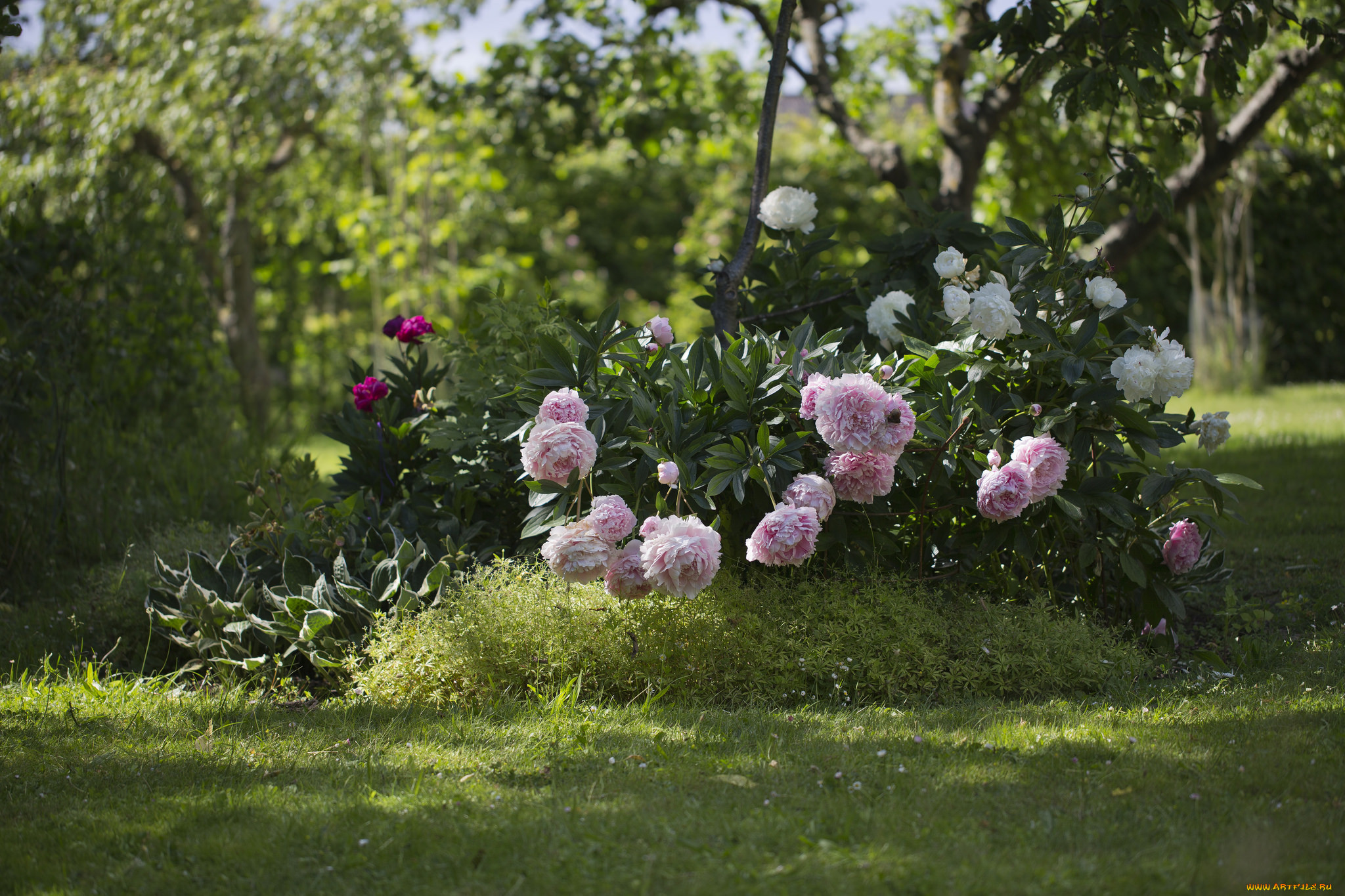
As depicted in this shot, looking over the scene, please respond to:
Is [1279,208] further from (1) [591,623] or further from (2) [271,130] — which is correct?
(1) [591,623]

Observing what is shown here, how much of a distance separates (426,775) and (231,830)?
0.41 m

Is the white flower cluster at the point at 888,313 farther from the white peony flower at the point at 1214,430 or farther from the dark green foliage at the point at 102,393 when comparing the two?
the dark green foliage at the point at 102,393

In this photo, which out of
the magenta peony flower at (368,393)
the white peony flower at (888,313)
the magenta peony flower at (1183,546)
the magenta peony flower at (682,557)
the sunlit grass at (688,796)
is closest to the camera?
the sunlit grass at (688,796)

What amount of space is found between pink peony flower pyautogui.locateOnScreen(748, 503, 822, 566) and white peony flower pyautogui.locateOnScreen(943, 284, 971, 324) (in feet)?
2.55

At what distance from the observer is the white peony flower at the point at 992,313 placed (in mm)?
2623

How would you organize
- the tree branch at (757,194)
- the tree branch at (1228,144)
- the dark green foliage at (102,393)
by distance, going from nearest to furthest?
1. the tree branch at (757,194)
2. the dark green foliage at (102,393)
3. the tree branch at (1228,144)

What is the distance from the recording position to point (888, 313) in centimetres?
332

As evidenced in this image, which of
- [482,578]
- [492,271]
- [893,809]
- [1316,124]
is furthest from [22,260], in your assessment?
[1316,124]

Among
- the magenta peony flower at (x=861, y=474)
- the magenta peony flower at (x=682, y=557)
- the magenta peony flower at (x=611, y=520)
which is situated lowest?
Answer: the magenta peony flower at (x=682, y=557)

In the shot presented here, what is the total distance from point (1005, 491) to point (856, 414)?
0.48m

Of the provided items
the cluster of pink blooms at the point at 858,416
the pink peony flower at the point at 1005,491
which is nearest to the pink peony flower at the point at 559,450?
the cluster of pink blooms at the point at 858,416

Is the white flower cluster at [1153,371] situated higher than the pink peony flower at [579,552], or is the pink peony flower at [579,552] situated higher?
the white flower cluster at [1153,371]

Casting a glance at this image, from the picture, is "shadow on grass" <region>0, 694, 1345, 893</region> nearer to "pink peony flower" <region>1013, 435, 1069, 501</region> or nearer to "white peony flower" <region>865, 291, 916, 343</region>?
"pink peony flower" <region>1013, 435, 1069, 501</region>

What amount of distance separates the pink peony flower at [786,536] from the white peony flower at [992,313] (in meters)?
0.70
